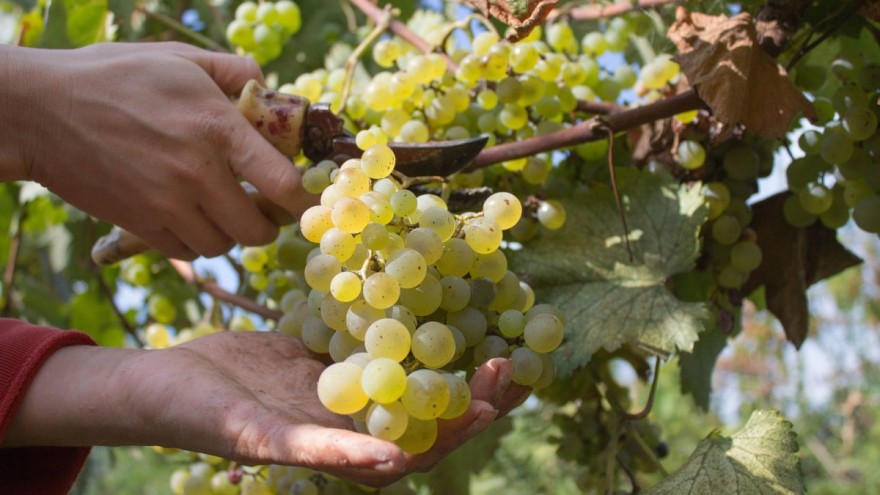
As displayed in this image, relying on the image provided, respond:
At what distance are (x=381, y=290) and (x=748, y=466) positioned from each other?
400mm

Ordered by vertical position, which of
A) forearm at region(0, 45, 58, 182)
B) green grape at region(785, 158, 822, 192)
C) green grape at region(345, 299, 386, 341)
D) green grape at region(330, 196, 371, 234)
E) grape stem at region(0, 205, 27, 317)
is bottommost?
grape stem at region(0, 205, 27, 317)

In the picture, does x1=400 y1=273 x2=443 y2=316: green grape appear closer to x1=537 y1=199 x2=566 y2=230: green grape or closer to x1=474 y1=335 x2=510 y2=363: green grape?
x1=474 y1=335 x2=510 y2=363: green grape

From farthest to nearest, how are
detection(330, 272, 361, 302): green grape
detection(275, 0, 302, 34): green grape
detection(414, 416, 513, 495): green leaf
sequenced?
1. detection(275, 0, 302, 34): green grape
2. detection(414, 416, 513, 495): green leaf
3. detection(330, 272, 361, 302): green grape

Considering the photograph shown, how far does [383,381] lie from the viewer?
487 mm

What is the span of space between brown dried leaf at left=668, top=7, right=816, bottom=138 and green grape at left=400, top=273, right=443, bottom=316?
1.10ft

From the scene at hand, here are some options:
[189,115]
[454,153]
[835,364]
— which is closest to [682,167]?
[454,153]

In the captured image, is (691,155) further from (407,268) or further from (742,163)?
(407,268)

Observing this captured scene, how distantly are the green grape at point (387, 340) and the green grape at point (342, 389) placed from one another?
19 millimetres

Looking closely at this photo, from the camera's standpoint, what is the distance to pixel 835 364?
3.09m

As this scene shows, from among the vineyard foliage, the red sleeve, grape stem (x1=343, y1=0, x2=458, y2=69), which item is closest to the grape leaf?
the vineyard foliage

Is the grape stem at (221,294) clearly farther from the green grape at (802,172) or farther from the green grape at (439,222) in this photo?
the green grape at (802,172)

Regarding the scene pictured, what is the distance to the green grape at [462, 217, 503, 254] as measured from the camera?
2.00ft

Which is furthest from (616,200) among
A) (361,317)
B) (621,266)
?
(361,317)

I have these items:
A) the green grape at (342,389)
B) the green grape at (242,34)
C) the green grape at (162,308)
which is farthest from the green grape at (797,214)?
the green grape at (162,308)
